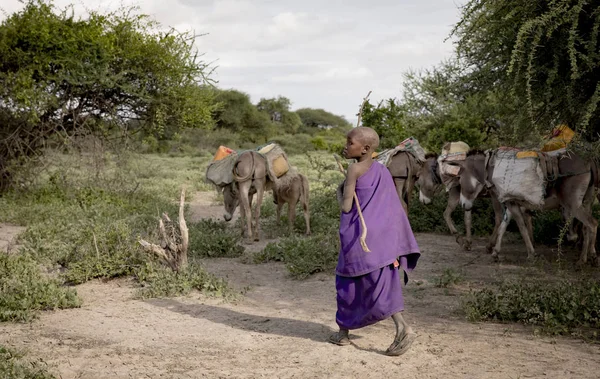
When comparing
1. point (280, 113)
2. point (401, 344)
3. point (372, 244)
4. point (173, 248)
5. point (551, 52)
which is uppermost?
point (280, 113)

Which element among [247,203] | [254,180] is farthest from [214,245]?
[254,180]

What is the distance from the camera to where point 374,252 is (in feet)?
17.1

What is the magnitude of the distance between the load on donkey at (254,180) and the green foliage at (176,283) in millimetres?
3297

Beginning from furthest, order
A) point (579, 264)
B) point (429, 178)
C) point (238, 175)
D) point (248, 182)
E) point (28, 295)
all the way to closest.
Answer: point (429, 178) → point (248, 182) → point (238, 175) → point (579, 264) → point (28, 295)

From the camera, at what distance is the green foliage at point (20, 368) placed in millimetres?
4672

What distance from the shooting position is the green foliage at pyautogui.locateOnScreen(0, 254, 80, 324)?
253 inches

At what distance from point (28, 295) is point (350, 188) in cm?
375

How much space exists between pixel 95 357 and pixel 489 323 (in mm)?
3572

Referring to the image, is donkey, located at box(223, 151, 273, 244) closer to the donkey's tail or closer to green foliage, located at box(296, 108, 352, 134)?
the donkey's tail

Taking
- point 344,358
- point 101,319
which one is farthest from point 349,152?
point 101,319

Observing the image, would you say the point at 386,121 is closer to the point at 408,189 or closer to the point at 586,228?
the point at 408,189

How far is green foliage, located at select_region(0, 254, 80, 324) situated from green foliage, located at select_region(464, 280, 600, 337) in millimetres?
4175

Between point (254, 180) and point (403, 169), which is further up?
point (403, 169)

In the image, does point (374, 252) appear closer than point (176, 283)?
Yes
